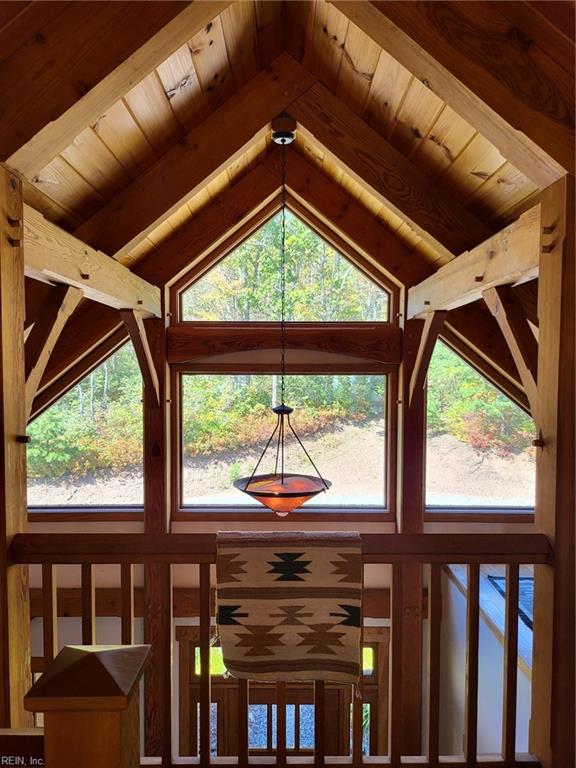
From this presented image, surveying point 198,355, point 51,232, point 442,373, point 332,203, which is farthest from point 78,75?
point 442,373

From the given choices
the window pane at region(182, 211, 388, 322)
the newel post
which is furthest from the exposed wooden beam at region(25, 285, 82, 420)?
the window pane at region(182, 211, 388, 322)

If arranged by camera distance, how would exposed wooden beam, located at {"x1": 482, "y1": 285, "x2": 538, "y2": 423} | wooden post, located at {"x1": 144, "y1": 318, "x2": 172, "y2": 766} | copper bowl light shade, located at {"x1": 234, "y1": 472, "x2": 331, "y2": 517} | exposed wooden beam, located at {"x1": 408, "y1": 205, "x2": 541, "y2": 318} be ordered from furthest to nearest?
wooden post, located at {"x1": 144, "y1": 318, "x2": 172, "y2": 766}
copper bowl light shade, located at {"x1": 234, "y1": 472, "x2": 331, "y2": 517}
exposed wooden beam, located at {"x1": 482, "y1": 285, "x2": 538, "y2": 423}
exposed wooden beam, located at {"x1": 408, "y1": 205, "x2": 541, "y2": 318}

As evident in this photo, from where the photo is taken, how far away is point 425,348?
410cm

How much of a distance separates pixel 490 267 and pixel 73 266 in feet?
7.31

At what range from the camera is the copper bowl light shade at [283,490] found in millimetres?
2727

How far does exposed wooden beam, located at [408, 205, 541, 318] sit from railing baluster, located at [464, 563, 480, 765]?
131 cm

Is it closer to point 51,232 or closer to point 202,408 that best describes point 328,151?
point 51,232

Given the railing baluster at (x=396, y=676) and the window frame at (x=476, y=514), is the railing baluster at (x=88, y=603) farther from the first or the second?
the window frame at (x=476, y=514)

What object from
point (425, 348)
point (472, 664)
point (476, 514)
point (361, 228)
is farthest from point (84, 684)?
point (476, 514)

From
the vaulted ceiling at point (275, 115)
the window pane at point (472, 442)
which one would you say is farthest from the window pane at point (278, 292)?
the window pane at point (472, 442)

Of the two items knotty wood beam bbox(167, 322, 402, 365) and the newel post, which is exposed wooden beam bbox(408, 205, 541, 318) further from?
the newel post

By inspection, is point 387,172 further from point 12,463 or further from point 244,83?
point 12,463

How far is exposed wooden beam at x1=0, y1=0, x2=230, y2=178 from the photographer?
1.61m

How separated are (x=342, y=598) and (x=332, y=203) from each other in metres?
3.52
